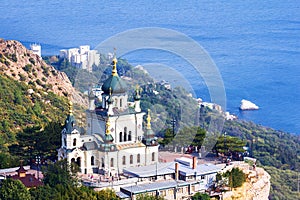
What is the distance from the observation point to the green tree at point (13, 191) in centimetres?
1456

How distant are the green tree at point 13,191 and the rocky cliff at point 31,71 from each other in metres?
10.9

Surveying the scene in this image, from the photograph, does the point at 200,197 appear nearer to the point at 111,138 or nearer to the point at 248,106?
the point at 111,138

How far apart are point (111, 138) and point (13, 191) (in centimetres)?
228

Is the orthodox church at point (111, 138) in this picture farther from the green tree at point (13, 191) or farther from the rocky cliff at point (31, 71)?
the rocky cliff at point (31, 71)

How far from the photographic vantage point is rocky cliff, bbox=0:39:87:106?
26.0 m

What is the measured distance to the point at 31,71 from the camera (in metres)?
26.5

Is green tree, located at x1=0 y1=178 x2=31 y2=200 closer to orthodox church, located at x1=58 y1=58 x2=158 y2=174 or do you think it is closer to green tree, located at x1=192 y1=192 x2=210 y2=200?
orthodox church, located at x1=58 y1=58 x2=158 y2=174

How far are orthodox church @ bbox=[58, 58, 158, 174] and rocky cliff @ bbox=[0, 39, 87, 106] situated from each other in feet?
30.4

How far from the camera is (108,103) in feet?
53.1

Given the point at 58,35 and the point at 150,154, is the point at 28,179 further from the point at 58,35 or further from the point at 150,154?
the point at 58,35

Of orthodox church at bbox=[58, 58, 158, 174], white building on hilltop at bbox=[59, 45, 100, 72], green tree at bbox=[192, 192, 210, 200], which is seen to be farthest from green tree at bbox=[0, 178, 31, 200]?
white building on hilltop at bbox=[59, 45, 100, 72]

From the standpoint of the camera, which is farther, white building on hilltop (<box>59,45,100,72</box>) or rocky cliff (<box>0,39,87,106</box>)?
white building on hilltop (<box>59,45,100,72</box>)

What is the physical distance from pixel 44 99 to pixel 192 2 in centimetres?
4703

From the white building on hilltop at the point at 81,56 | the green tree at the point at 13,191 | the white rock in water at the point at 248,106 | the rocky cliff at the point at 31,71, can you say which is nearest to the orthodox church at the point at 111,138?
the green tree at the point at 13,191
